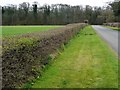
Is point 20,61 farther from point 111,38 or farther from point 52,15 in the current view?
point 52,15

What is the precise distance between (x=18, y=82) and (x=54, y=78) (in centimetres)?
216

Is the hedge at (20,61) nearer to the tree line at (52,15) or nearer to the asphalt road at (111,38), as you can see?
the asphalt road at (111,38)

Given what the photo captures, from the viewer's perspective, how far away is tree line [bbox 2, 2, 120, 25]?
99.8 m

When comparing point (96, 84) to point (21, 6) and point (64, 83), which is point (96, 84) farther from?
point (21, 6)

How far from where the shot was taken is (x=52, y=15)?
115250 millimetres

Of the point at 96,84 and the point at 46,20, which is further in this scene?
the point at 46,20

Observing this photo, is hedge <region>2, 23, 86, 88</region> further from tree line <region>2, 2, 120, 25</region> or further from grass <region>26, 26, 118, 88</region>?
tree line <region>2, 2, 120, 25</region>

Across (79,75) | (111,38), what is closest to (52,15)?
(111,38)

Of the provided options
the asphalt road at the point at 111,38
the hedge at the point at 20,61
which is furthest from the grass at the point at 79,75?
the asphalt road at the point at 111,38

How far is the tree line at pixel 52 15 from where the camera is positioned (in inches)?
3930

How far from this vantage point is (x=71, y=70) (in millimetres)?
10531

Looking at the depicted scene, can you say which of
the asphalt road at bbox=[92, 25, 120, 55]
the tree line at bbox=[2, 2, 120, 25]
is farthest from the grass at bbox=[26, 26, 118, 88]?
the tree line at bbox=[2, 2, 120, 25]

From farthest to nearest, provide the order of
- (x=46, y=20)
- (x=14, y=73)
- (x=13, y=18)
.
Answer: (x=46, y=20)
(x=13, y=18)
(x=14, y=73)

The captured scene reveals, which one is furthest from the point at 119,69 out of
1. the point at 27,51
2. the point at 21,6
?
the point at 21,6
